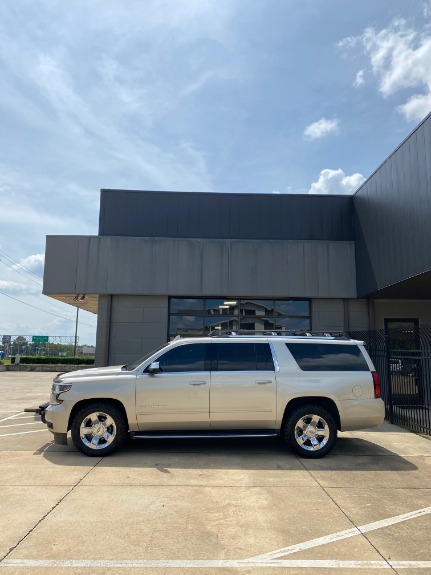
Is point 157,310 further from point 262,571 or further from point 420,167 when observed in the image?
point 262,571

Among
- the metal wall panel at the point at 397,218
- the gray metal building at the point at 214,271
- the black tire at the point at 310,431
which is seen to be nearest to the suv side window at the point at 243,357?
the black tire at the point at 310,431

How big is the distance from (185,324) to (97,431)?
770 cm

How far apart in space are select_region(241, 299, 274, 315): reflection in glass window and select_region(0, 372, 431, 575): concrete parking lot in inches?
288

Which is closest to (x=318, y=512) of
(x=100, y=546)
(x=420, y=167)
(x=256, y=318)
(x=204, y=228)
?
(x=100, y=546)

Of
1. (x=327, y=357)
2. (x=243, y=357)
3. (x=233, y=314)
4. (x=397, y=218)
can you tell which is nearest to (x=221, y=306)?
(x=233, y=314)

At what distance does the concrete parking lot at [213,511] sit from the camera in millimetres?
3756

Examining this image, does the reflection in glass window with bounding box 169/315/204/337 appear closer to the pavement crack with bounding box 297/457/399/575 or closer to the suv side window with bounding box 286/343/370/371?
the suv side window with bounding box 286/343/370/371

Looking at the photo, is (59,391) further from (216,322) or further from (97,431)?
(216,322)

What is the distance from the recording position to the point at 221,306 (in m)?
14.8

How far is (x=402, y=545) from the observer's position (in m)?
4.08

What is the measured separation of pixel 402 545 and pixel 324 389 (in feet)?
10.8

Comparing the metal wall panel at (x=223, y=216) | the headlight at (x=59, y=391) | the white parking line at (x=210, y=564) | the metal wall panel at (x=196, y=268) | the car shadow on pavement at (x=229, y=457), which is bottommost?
the white parking line at (x=210, y=564)

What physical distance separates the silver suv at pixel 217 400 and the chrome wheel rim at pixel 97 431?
0.6 inches

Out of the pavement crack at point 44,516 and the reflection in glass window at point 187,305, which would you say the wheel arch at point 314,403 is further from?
the reflection in glass window at point 187,305
